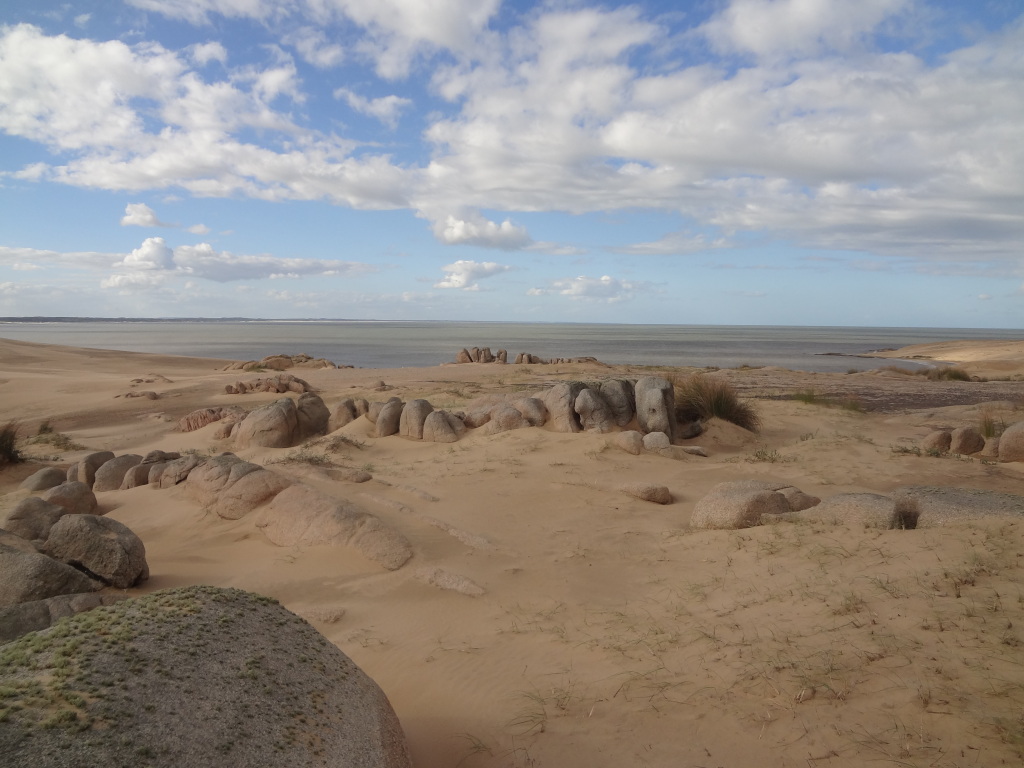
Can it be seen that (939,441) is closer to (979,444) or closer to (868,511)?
(979,444)

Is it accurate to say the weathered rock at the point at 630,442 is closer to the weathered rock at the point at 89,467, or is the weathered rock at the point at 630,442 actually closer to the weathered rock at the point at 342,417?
the weathered rock at the point at 342,417

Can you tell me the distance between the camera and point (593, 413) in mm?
13484

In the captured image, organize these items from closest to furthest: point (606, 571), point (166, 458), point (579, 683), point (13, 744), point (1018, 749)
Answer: point (13, 744) < point (1018, 749) < point (579, 683) < point (606, 571) < point (166, 458)

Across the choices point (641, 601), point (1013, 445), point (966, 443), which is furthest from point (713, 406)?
point (641, 601)

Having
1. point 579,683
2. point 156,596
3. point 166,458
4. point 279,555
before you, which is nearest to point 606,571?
point 579,683

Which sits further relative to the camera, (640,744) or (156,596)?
(640,744)

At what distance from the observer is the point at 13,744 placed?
1992mm

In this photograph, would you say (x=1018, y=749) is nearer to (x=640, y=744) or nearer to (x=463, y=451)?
(x=640, y=744)

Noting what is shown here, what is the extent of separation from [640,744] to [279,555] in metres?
5.23

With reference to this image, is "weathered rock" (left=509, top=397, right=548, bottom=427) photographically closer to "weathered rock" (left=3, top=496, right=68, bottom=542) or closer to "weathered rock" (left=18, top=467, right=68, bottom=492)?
"weathered rock" (left=3, top=496, right=68, bottom=542)

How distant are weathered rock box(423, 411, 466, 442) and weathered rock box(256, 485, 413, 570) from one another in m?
5.02

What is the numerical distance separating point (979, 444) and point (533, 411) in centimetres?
827

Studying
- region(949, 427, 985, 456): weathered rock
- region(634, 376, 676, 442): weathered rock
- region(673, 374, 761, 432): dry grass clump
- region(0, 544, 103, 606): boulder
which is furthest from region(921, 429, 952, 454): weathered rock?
region(0, 544, 103, 606): boulder

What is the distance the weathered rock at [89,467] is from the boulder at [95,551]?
19.5 feet
